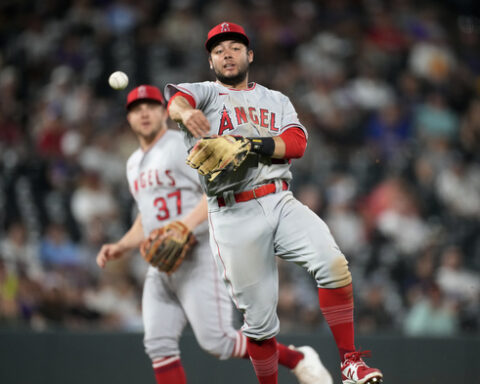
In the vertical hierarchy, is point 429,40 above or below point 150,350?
above

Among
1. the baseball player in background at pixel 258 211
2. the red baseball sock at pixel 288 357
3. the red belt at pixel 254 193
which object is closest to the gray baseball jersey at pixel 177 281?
the red baseball sock at pixel 288 357

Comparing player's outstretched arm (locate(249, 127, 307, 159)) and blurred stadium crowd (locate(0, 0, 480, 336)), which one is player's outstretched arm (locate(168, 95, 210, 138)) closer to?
player's outstretched arm (locate(249, 127, 307, 159))

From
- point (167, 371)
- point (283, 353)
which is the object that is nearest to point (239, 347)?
point (283, 353)

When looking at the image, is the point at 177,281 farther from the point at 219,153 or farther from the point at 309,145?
the point at 309,145

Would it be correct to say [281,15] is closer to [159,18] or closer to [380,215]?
[159,18]

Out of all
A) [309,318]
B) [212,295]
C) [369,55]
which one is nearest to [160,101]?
[212,295]

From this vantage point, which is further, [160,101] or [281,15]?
[281,15]

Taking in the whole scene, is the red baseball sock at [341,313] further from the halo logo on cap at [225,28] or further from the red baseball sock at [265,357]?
the halo logo on cap at [225,28]
